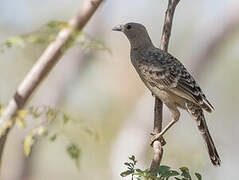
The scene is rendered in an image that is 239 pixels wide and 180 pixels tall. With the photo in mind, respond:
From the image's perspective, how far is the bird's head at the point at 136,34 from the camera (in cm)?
785

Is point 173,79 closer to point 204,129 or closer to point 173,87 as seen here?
point 173,87

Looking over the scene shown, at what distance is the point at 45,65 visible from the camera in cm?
534

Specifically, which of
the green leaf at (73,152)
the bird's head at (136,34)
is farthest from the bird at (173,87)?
the green leaf at (73,152)

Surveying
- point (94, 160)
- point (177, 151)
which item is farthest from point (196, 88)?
point (94, 160)

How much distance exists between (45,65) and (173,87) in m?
2.00

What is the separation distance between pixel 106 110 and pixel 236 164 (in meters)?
4.32

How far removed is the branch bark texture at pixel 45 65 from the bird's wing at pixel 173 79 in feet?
5.67

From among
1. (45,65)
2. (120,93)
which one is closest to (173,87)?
(45,65)

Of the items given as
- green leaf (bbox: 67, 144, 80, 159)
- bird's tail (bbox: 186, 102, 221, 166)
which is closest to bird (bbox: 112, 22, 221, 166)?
bird's tail (bbox: 186, 102, 221, 166)

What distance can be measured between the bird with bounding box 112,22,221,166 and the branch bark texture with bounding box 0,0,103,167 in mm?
1438

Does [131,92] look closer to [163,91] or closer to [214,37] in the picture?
[214,37]

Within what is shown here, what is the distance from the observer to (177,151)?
51.9 ft

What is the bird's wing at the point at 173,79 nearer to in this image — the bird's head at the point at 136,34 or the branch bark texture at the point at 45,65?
the bird's head at the point at 136,34

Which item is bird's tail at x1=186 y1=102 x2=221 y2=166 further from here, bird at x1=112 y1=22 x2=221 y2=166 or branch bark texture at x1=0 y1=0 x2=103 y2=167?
branch bark texture at x1=0 y1=0 x2=103 y2=167
